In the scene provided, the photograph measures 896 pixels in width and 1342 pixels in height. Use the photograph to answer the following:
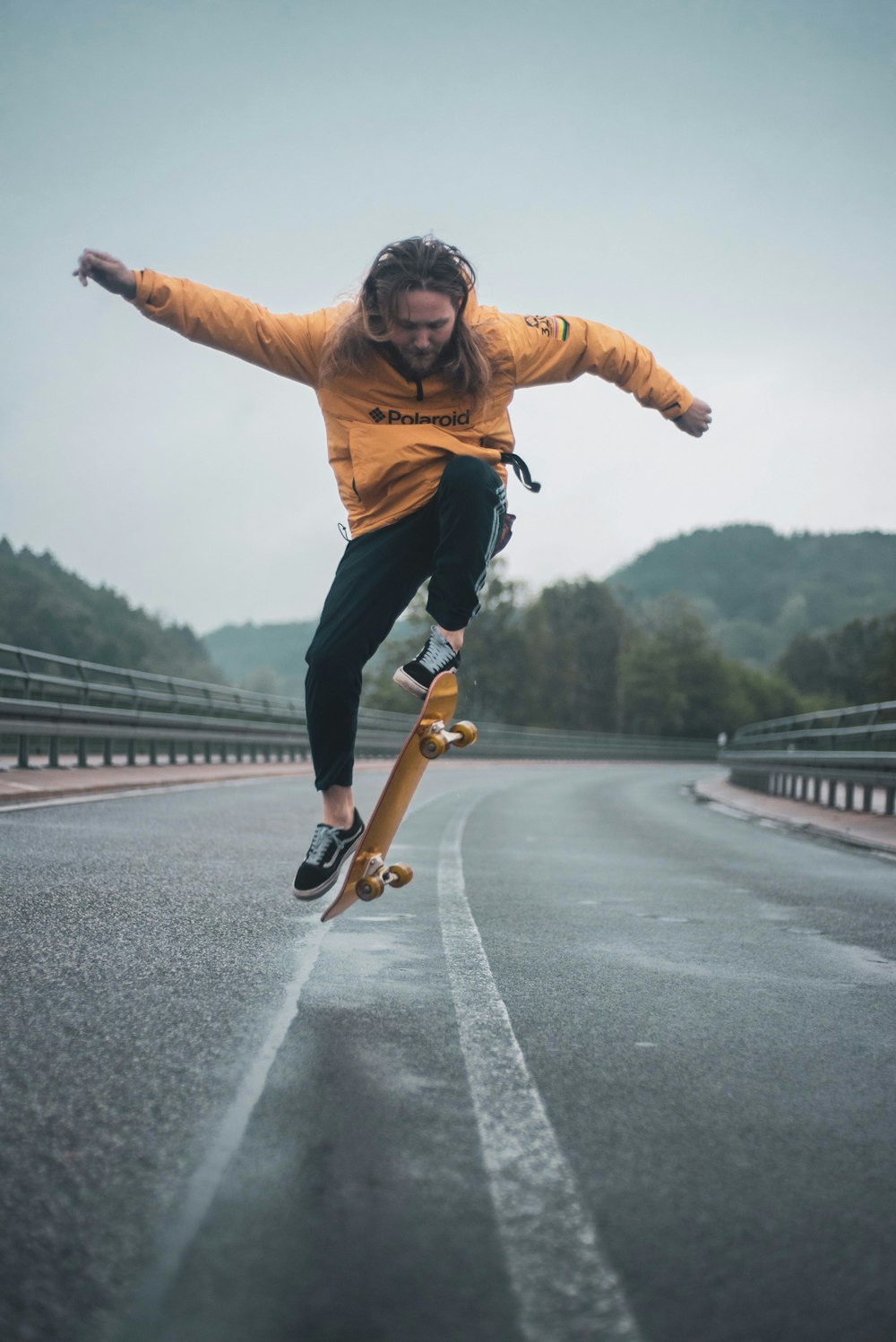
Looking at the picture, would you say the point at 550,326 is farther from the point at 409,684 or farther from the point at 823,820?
the point at 823,820

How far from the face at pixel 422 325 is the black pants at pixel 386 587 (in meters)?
0.37

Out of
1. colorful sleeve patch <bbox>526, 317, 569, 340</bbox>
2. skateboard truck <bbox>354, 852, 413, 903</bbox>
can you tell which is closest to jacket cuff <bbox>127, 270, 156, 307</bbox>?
colorful sleeve patch <bbox>526, 317, 569, 340</bbox>

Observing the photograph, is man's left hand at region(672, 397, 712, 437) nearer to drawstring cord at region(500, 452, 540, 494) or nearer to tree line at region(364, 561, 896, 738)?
drawstring cord at region(500, 452, 540, 494)

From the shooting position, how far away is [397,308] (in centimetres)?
379

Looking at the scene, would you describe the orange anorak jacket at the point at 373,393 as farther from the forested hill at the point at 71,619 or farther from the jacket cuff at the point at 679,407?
the forested hill at the point at 71,619

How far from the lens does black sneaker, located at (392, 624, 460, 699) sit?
3854mm

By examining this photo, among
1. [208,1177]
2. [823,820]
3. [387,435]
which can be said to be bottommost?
[823,820]

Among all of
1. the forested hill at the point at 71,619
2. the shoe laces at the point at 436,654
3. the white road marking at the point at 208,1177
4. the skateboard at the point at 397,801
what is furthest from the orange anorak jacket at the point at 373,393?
the forested hill at the point at 71,619

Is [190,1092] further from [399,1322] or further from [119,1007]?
[399,1322]

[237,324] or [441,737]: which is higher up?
[237,324]

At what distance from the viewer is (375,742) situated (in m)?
28.6

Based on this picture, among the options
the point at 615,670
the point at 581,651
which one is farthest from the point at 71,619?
the point at 615,670

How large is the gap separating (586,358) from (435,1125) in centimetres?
305

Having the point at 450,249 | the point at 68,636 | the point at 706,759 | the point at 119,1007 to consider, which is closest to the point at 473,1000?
the point at 119,1007
